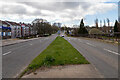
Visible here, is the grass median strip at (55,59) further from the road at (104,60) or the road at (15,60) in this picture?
the road at (104,60)

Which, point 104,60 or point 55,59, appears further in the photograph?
point 104,60

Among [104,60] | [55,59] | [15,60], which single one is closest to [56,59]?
[55,59]

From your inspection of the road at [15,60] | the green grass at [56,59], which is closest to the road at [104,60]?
the green grass at [56,59]

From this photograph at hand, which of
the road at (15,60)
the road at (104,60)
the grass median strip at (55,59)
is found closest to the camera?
the road at (104,60)

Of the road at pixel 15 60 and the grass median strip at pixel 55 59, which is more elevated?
the grass median strip at pixel 55 59

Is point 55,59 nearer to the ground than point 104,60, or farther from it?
farther from it

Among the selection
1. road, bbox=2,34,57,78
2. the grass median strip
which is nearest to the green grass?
the grass median strip

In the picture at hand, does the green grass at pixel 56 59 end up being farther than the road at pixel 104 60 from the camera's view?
Yes

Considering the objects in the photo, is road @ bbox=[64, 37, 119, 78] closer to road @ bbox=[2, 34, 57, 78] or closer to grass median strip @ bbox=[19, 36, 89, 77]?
grass median strip @ bbox=[19, 36, 89, 77]

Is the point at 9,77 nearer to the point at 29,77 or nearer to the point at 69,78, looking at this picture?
the point at 29,77

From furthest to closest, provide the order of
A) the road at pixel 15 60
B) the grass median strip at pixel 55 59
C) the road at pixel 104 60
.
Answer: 1. the grass median strip at pixel 55 59
2. the road at pixel 15 60
3. the road at pixel 104 60

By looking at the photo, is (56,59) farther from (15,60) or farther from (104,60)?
(104,60)

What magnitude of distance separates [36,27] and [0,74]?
6311 cm

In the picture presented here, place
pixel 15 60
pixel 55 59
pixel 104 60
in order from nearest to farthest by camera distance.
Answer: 1. pixel 55 59
2. pixel 104 60
3. pixel 15 60
